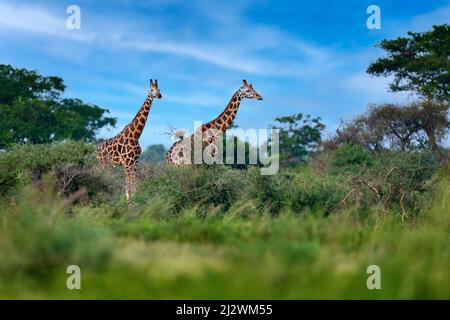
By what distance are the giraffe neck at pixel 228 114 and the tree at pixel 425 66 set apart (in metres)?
15.7

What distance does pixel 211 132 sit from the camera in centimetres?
2073

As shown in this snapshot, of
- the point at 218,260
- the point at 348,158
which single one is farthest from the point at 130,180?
the point at 348,158

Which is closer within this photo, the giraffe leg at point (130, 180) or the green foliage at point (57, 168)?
the green foliage at point (57, 168)

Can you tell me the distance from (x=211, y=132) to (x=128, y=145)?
247cm

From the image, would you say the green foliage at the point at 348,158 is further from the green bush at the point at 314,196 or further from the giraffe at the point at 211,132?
the green bush at the point at 314,196

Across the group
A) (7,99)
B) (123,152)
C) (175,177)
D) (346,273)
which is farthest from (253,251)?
(7,99)

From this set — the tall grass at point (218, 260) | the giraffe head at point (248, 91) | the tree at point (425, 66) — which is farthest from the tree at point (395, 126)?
the tall grass at point (218, 260)

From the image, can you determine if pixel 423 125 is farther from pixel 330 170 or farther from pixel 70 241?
pixel 70 241

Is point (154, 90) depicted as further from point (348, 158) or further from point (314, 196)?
point (348, 158)

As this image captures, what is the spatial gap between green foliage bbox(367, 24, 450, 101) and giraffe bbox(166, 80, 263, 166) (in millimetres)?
16151

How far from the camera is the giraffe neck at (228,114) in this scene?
21.1 metres
